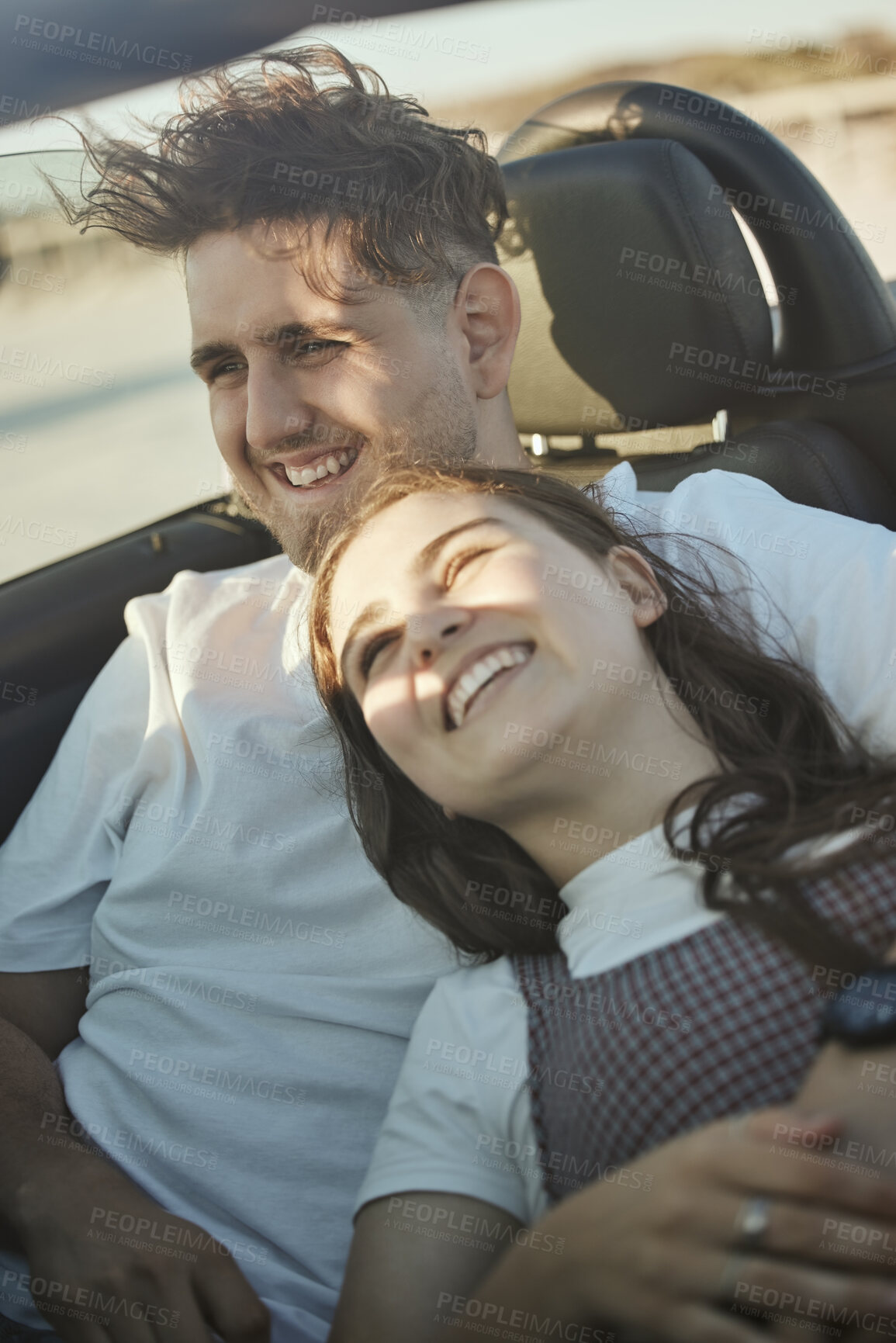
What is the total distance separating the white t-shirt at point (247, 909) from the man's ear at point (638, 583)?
16 centimetres

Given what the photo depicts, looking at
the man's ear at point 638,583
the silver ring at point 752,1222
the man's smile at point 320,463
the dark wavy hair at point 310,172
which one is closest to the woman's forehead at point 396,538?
the man's ear at point 638,583

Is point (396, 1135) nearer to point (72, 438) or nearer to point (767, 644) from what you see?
point (767, 644)

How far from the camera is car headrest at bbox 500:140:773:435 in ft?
5.41

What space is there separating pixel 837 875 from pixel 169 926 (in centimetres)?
80

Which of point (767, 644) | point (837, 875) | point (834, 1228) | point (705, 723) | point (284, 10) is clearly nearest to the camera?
point (834, 1228)

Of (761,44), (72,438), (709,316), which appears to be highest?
(761,44)

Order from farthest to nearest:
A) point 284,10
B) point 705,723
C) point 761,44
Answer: point 761,44 → point 284,10 → point 705,723

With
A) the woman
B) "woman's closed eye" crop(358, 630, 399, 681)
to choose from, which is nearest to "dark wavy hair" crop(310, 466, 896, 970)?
the woman

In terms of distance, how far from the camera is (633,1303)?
749mm

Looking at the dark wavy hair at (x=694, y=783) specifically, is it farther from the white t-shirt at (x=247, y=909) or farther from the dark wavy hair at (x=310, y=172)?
the dark wavy hair at (x=310, y=172)

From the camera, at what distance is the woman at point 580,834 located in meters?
0.84

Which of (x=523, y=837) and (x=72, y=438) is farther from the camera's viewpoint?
(x=72, y=438)

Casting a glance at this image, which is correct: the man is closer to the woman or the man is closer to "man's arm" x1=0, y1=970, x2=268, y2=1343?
"man's arm" x1=0, y1=970, x2=268, y2=1343

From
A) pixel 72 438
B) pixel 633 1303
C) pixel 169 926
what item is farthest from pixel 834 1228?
pixel 72 438
